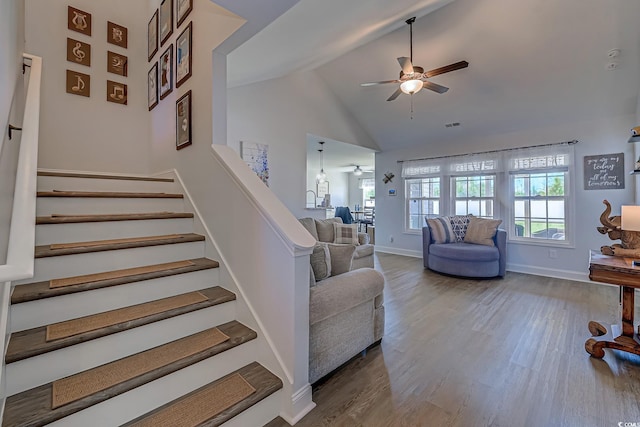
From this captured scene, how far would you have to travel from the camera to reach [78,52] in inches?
122

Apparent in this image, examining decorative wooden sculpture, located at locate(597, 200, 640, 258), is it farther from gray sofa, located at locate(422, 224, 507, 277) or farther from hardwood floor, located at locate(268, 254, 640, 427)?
gray sofa, located at locate(422, 224, 507, 277)

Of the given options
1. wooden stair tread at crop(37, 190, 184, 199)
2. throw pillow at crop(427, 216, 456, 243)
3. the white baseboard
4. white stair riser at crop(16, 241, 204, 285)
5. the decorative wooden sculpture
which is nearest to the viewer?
white stair riser at crop(16, 241, 204, 285)

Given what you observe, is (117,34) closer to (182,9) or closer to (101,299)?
(182,9)

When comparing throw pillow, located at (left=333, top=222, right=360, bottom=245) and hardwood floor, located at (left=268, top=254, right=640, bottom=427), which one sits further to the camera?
throw pillow, located at (left=333, top=222, right=360, bottom=245)

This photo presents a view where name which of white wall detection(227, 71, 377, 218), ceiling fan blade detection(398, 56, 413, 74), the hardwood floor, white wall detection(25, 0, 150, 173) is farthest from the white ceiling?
the hardwood floor

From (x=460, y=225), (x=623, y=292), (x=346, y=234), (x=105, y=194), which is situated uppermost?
(x=105, y=194)

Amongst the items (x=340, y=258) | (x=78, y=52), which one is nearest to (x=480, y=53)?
(x=340, y=258)

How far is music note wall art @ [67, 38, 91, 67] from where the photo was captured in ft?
10.0

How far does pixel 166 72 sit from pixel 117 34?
1.28m

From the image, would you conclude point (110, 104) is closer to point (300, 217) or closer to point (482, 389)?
point (300, 217)

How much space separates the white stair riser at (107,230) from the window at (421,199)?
5.12 meters

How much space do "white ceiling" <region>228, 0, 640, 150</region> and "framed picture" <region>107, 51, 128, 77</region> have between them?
130cm

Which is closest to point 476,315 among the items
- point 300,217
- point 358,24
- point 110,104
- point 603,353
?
point 603,353

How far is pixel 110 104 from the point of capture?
3.32 meters
